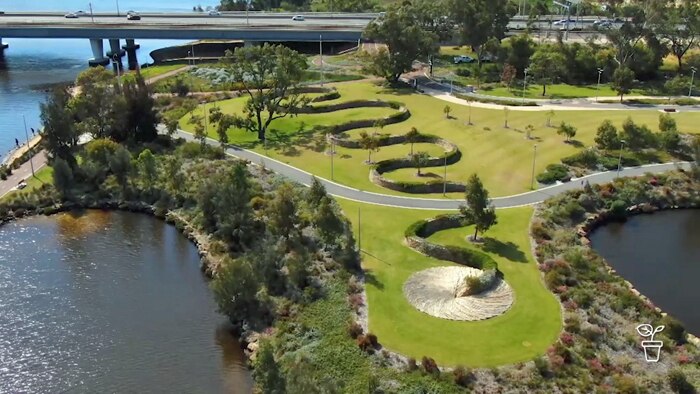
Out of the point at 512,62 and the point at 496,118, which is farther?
the point at 512,62

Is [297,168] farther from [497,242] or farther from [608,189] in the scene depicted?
[608,189]

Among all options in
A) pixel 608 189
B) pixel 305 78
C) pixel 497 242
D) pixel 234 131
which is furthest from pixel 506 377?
pixel 305 78

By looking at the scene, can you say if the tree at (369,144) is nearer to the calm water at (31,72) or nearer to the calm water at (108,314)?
the calm water at (108,314)

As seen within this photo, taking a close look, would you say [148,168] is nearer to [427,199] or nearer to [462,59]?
[427,199]

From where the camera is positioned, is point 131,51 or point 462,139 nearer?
point 462,139

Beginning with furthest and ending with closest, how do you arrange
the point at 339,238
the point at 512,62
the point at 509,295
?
1. the point at 512,62
2. the point at 339,238
3. the point at 509,295

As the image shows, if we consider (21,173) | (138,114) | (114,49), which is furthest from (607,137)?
(114,49)

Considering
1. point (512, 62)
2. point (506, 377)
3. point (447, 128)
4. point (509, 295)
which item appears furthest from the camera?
point (512, 62)
